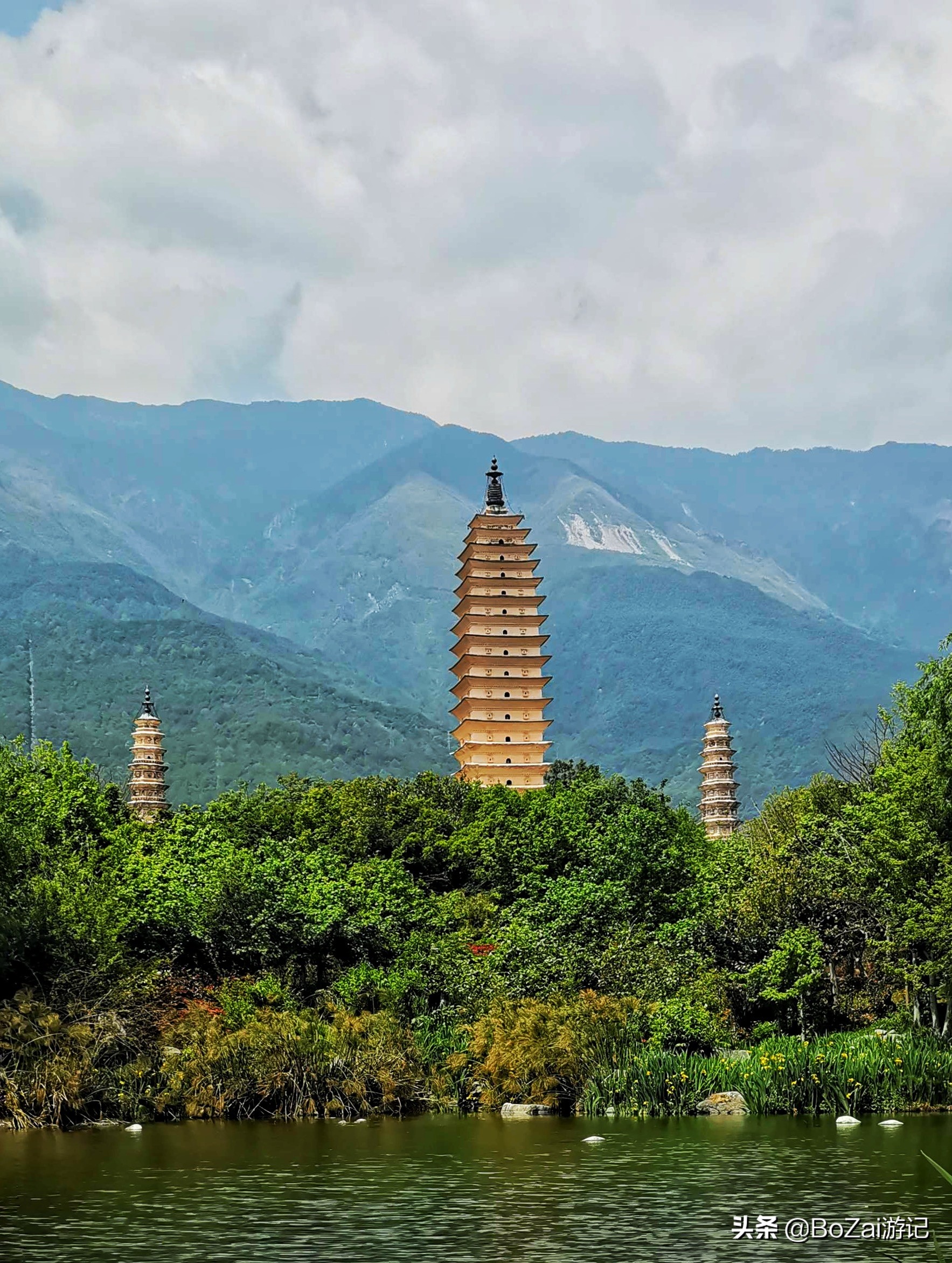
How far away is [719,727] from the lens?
97.3m

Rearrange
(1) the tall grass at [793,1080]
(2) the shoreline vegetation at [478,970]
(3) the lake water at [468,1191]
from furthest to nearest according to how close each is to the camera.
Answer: (2) the shoreline vegetation at [478,970] → (1) the tall grass at [793,1080] → (3) the lake water at [468,1191]

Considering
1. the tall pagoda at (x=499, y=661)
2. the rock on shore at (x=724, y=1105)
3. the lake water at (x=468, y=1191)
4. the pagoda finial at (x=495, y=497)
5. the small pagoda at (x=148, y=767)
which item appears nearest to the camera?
the lake water at (x=468, y=1191)

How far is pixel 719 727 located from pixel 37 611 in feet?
387

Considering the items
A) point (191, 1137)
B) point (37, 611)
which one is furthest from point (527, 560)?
point (37, 611)

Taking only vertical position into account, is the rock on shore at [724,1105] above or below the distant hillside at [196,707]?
below

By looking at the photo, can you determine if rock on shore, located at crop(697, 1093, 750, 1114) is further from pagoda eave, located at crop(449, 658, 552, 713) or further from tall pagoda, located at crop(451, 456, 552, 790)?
pagoda eave, located at crop(449, 658, 552, 713)

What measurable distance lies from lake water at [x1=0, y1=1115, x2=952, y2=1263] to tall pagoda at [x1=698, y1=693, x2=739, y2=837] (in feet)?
227

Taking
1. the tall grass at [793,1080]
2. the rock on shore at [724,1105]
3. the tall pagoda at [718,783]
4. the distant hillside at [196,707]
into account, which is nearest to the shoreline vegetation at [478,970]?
the tall grass at [793,1080]

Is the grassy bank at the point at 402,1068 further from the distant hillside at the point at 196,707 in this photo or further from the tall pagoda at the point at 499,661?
the distant hillside at the point at 196,707

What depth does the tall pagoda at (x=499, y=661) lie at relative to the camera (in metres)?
85.1

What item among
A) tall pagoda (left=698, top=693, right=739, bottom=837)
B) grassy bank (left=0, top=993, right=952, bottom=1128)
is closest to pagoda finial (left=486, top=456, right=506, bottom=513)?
tall pagoda (left=698, top=693, right=739, bottom=837)

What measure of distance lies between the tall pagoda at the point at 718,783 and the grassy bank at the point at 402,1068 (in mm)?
64631

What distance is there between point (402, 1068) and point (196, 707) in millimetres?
135203

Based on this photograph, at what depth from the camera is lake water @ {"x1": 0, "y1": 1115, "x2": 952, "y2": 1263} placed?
16.0 meters
